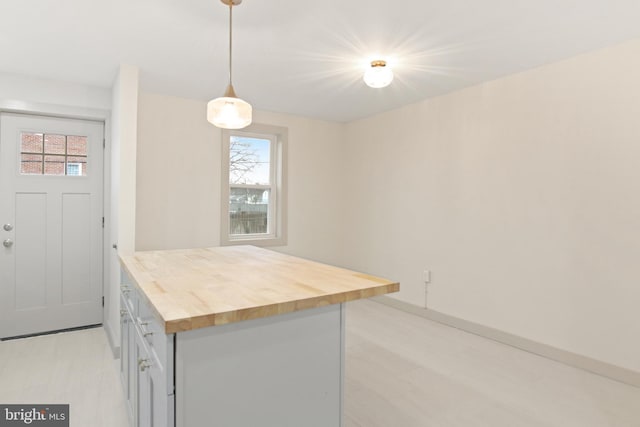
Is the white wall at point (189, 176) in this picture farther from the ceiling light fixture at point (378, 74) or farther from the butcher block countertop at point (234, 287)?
the ceiling light fixture at point (378, 74)

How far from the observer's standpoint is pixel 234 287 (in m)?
1.47

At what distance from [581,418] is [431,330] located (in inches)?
59.5

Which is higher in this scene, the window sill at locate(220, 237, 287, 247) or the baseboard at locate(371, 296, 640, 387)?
→ the window sill at locate(220, 237, 287, 247)

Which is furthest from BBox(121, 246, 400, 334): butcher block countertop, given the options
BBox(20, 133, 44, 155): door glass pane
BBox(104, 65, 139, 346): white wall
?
BBox(20, 133, 44, 155): door glass pane

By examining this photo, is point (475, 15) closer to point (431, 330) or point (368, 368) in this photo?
point (368, 368)

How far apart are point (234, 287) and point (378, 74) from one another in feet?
6.75

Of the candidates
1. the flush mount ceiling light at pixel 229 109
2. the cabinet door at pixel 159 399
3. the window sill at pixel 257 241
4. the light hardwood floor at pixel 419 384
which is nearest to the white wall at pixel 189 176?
the window sill at pixel 257 241

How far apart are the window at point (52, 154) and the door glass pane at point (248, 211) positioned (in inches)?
60.6

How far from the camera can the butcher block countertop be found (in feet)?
3.79

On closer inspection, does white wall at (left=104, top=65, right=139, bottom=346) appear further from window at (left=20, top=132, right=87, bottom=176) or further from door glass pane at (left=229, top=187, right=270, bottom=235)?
door glass pane at (left=229, top=187, right=270, bottom=235)

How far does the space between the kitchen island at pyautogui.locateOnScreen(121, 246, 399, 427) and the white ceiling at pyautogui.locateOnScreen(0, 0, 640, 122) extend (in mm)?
1546

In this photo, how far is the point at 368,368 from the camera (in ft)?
8.90

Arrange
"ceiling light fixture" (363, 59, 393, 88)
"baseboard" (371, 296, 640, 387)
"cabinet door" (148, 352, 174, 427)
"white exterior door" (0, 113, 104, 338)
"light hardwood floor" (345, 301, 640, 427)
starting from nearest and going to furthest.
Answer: "cabinet door" (148, 352, 174, 427) → "light hardwood floor" (345, 301, 640, 427) → "baseboard" (371, 296, 640, 387) → "ceiling light fixture" (363, 59, 393, 88) → "white exterior door" (0, 113, 104, 338)

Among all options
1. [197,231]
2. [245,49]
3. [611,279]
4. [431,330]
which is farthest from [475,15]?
[197,231]
